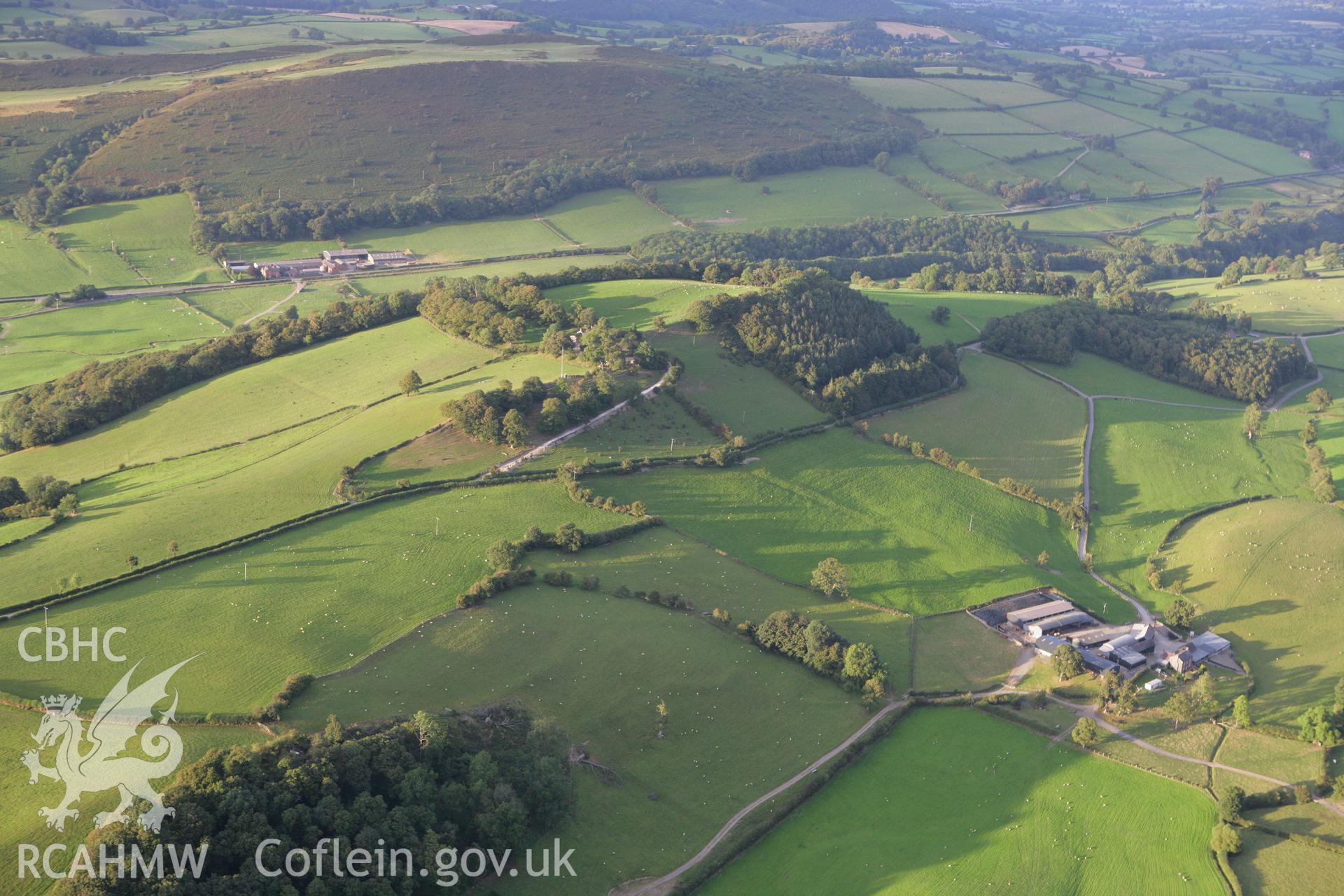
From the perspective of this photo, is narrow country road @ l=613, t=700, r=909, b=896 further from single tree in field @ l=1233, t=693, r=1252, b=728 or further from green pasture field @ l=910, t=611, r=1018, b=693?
single tree in field @ l=1233, t=693, r=1252, b=728

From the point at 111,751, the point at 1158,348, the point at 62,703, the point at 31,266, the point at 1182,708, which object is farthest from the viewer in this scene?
the point at 31,266

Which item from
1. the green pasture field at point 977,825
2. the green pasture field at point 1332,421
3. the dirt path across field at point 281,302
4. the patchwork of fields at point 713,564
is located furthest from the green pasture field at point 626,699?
the dirt path across field at point 281,302

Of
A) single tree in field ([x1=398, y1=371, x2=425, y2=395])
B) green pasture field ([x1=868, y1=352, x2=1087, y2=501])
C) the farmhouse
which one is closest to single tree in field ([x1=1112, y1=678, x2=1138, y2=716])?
the farmhouse

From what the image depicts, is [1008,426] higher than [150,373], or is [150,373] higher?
[150,373]

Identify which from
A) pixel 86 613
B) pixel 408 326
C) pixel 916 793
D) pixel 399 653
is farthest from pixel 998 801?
pixel 408 326

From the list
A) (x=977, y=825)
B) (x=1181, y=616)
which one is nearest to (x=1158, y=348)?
(x=1181, y=616)

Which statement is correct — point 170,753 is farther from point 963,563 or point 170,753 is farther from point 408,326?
point 408,326

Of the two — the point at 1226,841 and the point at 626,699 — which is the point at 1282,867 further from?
the point at 626,699
